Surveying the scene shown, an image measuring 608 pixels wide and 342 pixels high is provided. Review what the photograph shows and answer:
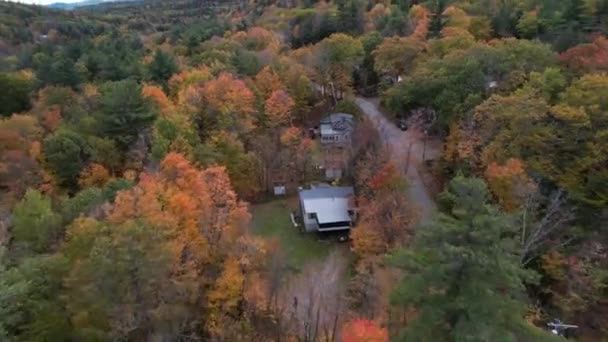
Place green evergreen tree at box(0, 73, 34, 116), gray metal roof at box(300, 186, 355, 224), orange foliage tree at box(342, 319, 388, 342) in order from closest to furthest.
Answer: orange foliage tree at box(342, 319, 388, 342) → gray metal roof at box(300, 186, 355, 224) → green evergreen tree at box(0, 73, 34, 116)

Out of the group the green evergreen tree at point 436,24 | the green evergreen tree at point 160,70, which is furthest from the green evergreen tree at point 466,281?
the green evergreen tree at point 160,70

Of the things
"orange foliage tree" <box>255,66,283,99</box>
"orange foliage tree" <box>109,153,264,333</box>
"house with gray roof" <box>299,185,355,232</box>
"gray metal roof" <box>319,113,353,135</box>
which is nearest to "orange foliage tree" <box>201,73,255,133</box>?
"orange foliage tree" <box>255,66,283,99</box>

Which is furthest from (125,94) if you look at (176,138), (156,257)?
(156,257)

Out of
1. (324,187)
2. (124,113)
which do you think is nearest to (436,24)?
(324,187)

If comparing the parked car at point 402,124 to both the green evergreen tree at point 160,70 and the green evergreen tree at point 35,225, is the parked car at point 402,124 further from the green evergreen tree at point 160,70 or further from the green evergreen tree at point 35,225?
the green evergreen tree at point 35,225

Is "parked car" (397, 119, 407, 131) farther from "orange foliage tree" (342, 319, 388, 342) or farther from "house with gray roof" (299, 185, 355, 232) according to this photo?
"orange foliage tree" (342, 319, 388, 342)

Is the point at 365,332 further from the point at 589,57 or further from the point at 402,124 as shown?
the point at 402,124

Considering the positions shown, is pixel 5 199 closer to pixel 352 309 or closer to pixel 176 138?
pixel 176 138
